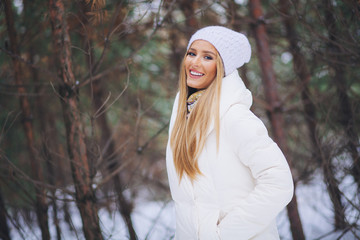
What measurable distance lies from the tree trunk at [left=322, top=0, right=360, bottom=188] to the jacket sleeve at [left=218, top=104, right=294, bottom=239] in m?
1.41

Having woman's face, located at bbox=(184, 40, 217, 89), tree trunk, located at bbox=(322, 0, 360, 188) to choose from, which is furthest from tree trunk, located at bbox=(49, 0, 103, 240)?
tree trunk, located at bbox=(322, 0, 360, 188)

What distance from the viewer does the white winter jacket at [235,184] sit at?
1.70m

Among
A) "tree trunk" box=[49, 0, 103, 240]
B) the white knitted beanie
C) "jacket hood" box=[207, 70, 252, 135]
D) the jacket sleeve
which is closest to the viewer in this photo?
the jacket sleeve

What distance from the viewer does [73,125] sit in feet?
8.57

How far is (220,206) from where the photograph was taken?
1.83 meters

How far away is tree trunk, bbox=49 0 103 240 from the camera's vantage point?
8.41 feet

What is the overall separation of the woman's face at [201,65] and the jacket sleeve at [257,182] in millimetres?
400

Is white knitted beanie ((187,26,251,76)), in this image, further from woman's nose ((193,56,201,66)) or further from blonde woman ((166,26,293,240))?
woman's nose ((193,56,201,66))

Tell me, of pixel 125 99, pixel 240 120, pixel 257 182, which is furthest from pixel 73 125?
pixel 125 99

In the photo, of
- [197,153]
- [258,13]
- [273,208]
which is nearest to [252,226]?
[273,208]

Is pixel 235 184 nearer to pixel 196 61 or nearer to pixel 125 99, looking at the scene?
pixel 196 61

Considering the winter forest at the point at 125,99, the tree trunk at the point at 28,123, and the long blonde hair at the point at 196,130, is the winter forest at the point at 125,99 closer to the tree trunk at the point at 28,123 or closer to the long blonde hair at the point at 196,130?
the tree trunk at the point at 28,123

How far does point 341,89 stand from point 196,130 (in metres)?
2.08

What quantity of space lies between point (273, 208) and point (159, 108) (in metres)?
7.24
